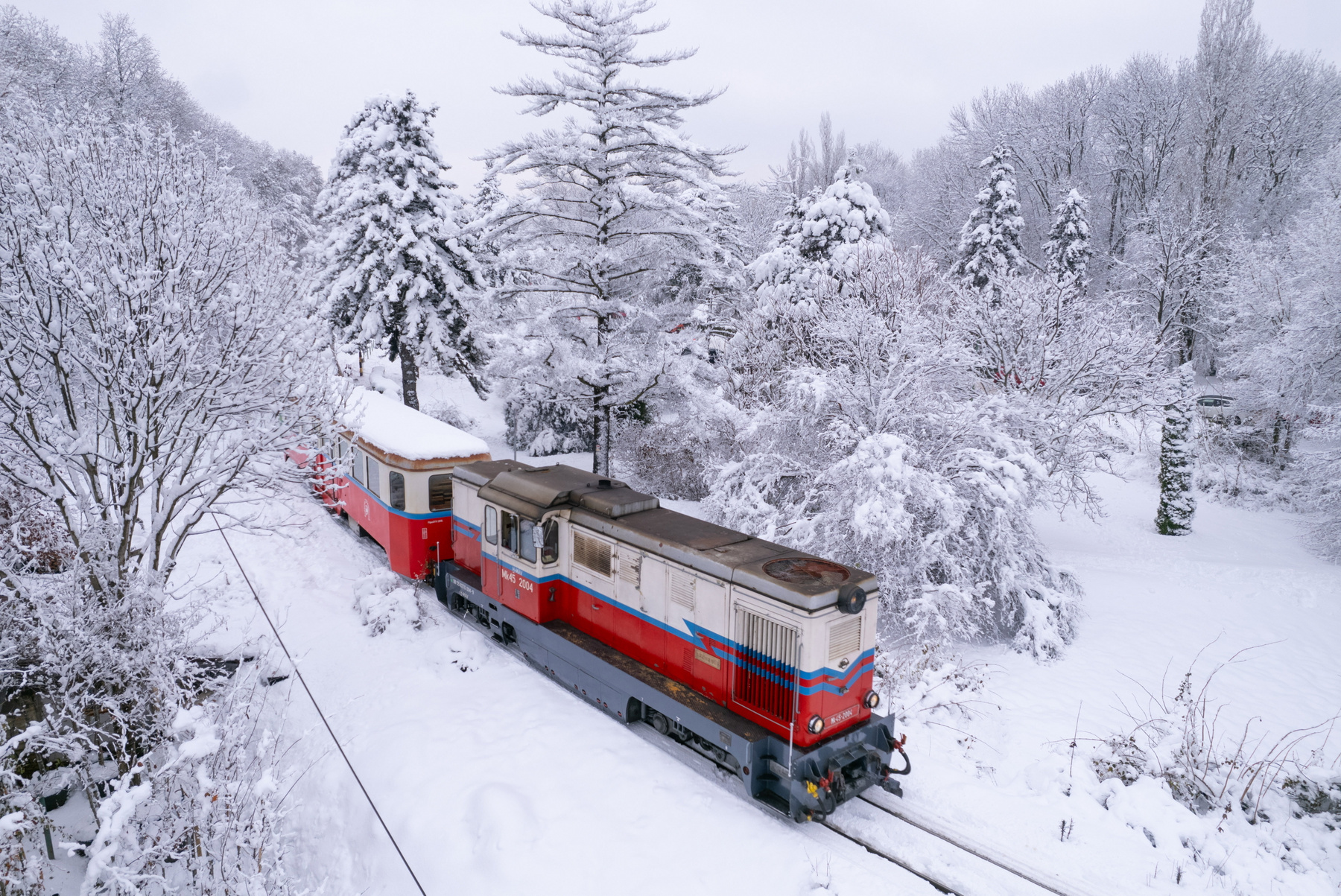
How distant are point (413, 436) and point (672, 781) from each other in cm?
830

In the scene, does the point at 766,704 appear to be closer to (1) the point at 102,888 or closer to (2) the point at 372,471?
(1) the point at 102,888

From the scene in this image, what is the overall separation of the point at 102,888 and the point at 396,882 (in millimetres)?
2342

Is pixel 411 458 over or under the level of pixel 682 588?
over

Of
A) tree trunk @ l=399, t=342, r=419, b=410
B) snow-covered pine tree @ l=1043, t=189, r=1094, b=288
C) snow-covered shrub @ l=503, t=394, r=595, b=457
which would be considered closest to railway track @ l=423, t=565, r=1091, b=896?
snow-covered shrub @ l=503, t=394, r=595, b=457

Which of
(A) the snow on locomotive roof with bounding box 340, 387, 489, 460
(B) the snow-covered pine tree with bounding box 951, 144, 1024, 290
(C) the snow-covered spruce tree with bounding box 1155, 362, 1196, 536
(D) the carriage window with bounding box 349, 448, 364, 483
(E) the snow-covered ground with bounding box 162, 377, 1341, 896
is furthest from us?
(B) the snow-covered pine tree with bounding box 951, 144, 1024, 290

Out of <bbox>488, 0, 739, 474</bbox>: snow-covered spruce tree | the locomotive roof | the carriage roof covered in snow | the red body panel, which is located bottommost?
the red body panel

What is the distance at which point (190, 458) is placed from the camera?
7.94 meters

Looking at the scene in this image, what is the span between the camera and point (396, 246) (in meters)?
21.4

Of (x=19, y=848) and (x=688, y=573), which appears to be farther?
(x=688, y=573)

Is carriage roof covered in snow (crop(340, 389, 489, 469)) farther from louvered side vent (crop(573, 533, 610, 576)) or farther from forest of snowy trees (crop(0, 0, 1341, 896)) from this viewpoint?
louvered side vent (crop(573, 533, 610, 576))

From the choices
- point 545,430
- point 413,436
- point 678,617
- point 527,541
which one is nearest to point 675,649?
point 678,617

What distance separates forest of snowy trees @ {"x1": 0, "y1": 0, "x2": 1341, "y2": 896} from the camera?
7.01 metres

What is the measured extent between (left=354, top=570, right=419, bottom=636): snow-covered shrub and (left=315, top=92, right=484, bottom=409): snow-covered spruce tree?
1088 centimetres

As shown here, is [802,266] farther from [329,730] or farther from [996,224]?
[329,730]
